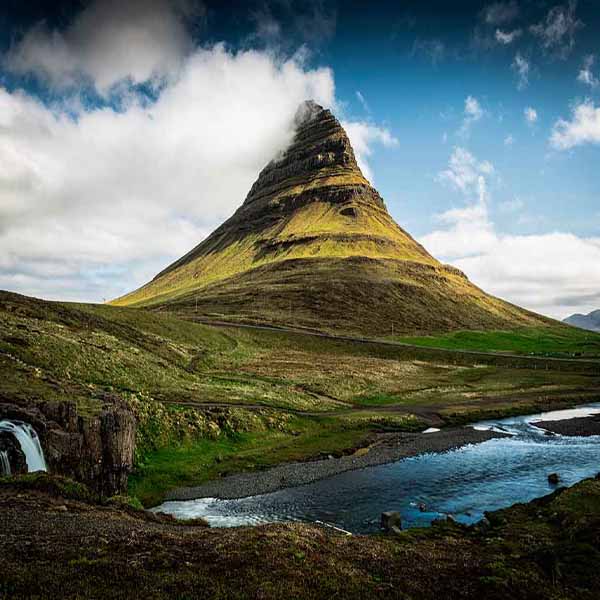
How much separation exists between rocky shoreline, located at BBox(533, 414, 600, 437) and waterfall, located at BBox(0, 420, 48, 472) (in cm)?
6740

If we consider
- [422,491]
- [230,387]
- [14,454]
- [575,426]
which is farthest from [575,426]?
[14,454]

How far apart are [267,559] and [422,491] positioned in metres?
26.2

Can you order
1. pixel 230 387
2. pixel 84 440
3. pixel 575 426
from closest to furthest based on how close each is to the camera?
pixel 84 440 < pixel 575 426 < pixel 230 387

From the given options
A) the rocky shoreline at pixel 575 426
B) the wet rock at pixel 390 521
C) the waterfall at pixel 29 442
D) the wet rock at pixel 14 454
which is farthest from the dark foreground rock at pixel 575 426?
the wet rock at pixel 14 454

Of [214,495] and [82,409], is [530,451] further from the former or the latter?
[82,409]

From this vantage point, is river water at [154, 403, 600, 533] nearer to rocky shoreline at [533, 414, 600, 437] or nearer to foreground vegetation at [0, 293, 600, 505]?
rocky shoreline at [533, 414, 600, 437]

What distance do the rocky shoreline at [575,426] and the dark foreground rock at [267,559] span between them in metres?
42.7

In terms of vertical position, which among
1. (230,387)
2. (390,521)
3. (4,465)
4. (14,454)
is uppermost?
(230,387)

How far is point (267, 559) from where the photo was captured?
822 inches

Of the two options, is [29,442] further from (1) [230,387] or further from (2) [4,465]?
(1) [230,387]

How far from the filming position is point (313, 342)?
161250 millimetres

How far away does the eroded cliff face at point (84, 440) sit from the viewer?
1394 inches

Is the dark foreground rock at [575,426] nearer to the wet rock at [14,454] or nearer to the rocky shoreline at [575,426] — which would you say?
the rocky shoreline at [575,426]

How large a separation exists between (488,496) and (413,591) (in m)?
25.7
